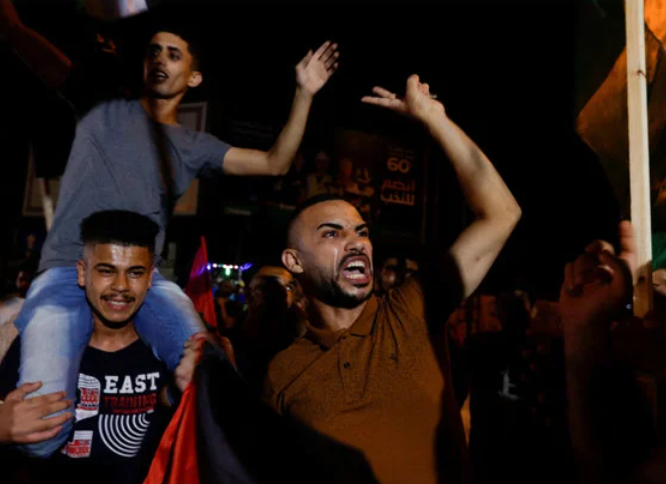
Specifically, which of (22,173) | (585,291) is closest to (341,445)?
(585,291)

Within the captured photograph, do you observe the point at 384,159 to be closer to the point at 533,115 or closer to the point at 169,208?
the point at 533,115

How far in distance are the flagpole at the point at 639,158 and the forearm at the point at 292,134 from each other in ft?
5.12

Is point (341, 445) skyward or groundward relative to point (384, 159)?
groundward

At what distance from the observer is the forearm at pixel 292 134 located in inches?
115

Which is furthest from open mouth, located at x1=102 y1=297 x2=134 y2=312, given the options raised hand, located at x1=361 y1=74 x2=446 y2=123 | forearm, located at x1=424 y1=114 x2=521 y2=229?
forearm, located at x1=424 y1=114 x2=521 y2=229

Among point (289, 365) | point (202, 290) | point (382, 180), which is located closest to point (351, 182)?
point (382, 180)

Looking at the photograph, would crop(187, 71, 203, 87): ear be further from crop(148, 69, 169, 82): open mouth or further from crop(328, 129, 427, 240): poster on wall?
crop(328, 129, 427, 240): poster on wall

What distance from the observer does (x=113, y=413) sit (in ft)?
9.33

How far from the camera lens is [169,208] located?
305cm

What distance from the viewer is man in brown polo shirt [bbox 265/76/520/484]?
2186mm

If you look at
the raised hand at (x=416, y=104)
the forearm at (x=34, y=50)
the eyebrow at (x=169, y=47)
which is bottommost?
the raised hand at (x=416, y=104)

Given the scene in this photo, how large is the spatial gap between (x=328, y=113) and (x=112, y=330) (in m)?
13.9

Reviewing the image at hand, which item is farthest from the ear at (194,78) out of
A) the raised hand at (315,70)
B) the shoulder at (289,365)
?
the shoulder at (289,365)

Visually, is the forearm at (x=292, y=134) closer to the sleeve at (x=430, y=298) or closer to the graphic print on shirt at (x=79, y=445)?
the sleeve at (x=430, y=298)
